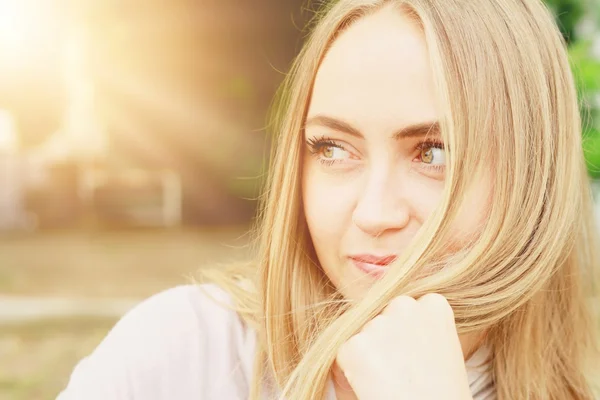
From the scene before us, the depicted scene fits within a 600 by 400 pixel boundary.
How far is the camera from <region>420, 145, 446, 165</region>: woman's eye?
4.85ft

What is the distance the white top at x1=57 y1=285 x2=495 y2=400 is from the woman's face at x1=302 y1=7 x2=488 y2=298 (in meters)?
0.33

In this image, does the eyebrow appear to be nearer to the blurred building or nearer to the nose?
the nose

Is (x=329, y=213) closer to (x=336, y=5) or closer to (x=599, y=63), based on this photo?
(x=336, y=5)

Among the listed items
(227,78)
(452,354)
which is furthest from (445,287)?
(227,78)

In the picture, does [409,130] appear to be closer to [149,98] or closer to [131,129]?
[149,98]

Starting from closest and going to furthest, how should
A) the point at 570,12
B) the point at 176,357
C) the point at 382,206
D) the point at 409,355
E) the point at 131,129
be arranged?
the point at 409,355
the point at 382,206
the point at 176,357
the point at 570,12
the point at 131,129

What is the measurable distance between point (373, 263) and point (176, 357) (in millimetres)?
520

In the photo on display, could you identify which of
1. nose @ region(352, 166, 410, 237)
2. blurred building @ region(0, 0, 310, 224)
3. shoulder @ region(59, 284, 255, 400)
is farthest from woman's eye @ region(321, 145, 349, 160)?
blurred building @ region(0, 0, 310, 224)

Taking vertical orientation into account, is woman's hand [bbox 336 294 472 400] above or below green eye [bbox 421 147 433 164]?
below

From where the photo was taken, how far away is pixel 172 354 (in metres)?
1.64

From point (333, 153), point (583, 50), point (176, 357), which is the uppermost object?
point (583, 50)

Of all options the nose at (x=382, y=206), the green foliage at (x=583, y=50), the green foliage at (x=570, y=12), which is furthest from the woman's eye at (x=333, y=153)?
the green foliage at (x=570, y=12)

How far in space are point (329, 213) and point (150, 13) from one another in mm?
11067

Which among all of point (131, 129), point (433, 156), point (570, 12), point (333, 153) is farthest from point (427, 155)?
point (131, 129)
